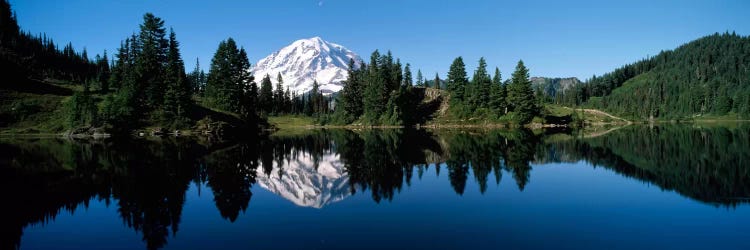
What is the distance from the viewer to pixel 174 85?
94.1m

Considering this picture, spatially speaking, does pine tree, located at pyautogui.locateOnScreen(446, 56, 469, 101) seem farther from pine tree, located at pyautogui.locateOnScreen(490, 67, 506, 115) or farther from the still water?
the still water

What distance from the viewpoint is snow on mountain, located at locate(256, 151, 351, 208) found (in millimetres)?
22205

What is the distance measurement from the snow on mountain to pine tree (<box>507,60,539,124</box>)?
93992 mm

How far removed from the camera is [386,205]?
19.8 meters

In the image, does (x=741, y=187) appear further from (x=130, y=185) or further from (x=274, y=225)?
(x=130, y=185)

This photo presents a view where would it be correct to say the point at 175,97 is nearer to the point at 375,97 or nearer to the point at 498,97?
the point at 375,97

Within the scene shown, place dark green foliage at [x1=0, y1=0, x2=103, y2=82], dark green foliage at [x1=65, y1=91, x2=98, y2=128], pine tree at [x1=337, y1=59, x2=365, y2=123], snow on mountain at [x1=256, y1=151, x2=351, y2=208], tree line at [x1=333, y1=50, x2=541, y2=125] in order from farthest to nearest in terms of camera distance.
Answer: pine tree at [x1=337, y1=59, x2=365, y2=123]
tree line at [x1=333, y1=50, x2=541, y2=125]
dark green foliage at [x1=0, y1=0, x2=103, y2=82]
dark green foliage at [x1=65, y1=91, x2=98, y2=128]
snow on mountain at [x1=256, y1=151, x2=351, y2=208]

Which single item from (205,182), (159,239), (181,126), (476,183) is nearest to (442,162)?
(476,183)

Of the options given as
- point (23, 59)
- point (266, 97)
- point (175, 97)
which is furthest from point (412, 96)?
point (23, 59)

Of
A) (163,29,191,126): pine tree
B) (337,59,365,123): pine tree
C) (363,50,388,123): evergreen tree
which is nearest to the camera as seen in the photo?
(163,29,191,126): pine tree

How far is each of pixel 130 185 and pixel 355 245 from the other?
18305 mm

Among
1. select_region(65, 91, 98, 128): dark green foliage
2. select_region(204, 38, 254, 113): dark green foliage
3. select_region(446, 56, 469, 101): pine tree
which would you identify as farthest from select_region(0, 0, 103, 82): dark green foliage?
select_region(446, 56, 469, 101): pine tree

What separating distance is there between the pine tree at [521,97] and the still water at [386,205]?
289ft

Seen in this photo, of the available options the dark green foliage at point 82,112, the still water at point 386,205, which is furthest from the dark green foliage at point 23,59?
the still water at point 386,205
